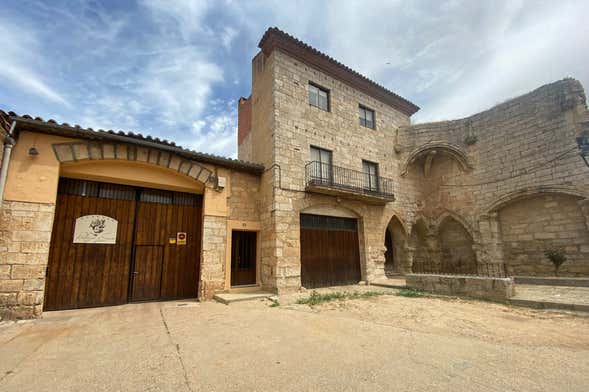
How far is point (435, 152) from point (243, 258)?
408 inches

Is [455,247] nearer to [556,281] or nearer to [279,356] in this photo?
[556,281]

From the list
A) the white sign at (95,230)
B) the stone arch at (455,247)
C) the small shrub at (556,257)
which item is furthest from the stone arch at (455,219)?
the white sign at (95,230)

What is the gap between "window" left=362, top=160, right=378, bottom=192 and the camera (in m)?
11.4

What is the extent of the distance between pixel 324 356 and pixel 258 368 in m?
0.84

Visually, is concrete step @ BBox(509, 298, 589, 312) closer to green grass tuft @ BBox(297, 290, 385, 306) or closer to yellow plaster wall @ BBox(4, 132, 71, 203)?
green grass tuft @ BBox(297, 290, 385, 306)

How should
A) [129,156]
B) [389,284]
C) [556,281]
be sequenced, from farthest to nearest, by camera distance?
[389,284] < [556,281] < [129,156]

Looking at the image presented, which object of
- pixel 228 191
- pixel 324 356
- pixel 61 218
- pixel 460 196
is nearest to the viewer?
pixel 324 356

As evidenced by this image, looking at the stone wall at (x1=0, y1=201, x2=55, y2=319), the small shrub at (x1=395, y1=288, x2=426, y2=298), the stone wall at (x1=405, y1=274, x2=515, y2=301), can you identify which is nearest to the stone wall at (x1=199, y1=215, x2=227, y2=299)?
the stone wall at (x1=0, y1=201, x2=55, y2=319)

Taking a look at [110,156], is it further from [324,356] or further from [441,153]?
[441,153]

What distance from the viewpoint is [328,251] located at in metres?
9.82

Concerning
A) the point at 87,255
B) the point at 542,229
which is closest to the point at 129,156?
the point at 87,255

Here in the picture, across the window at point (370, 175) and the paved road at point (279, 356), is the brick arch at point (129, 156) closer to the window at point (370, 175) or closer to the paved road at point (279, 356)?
the paved road at point (279, 356)

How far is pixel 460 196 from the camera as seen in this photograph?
486 inches

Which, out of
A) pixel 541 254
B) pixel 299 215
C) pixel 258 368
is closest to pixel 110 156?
pixel 299 215
